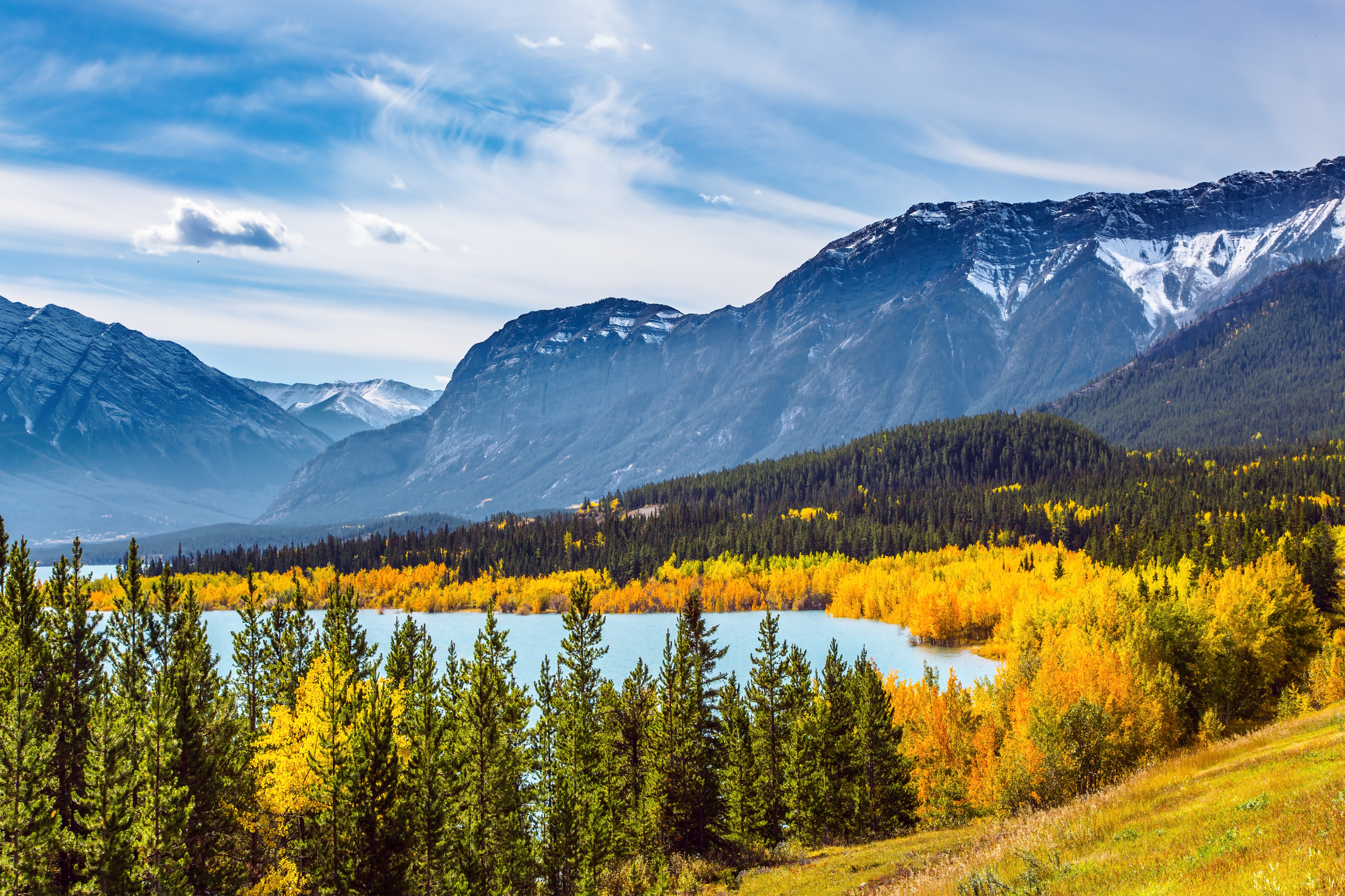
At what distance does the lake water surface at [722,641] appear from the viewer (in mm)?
122250

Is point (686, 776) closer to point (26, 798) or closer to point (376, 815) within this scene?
point (376, 815)

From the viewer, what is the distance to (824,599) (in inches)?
7574

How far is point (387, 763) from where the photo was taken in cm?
4144

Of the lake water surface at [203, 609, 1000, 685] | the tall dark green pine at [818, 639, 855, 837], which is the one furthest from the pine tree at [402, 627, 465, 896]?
the lake water surface at [203, 609, 1000, 685]

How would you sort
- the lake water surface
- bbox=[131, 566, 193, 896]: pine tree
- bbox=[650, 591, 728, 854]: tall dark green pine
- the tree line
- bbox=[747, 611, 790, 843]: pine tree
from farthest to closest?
the lake water surface
bbox=[747, 611, 790, 843]: pine tree
bbox=[650, 591, 728, 854]: tall dark green pine
the tree line
bbox=[131, 566, 193, 896]: pine tree

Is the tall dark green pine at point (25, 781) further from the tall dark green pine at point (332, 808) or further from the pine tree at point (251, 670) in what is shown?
the pine tree at point (251, 670)

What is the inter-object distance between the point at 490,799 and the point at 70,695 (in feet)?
72.9

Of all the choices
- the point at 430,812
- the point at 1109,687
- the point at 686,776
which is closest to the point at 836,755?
the point at 686,776

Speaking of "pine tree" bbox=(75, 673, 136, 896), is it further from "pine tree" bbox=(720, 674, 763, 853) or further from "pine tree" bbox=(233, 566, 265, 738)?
"pine tree" bbox=(720, 674, 763, 853)

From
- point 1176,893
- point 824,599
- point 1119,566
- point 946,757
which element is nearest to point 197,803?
point 1176,893

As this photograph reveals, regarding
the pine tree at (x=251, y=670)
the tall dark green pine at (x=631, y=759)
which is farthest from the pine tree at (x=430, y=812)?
the pine tree at (x=251, y=670)

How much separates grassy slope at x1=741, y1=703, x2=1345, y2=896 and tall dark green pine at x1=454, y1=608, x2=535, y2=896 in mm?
12178

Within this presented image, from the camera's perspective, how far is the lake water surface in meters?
122

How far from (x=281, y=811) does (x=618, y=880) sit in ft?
58.2
